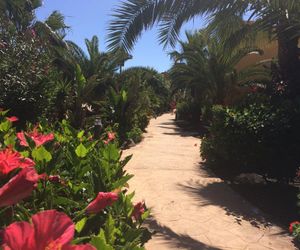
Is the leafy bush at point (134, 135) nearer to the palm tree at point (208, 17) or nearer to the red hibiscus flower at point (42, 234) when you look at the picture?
the palm tree at point (208, 17)

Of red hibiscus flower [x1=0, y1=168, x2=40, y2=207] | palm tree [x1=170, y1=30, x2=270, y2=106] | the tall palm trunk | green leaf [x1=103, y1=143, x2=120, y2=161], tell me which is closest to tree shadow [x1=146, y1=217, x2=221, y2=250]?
green leaf [x1=103, y1=143, x2=120, y2=161]

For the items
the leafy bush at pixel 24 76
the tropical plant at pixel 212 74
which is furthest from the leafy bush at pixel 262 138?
the tropical plant at pixel 212 74

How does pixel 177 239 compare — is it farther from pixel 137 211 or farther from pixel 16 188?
pixel 16 188

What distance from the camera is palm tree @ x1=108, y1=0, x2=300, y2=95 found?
8156 millimetres

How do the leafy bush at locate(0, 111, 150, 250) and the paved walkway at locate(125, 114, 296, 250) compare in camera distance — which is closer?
the leafy bush at locate(0, 111, 150, 250)

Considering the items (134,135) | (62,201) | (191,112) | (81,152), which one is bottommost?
(134,135)

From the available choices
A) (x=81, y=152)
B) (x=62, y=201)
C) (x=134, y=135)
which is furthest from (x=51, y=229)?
(x=134, y=135)

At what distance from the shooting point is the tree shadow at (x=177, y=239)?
196 inches

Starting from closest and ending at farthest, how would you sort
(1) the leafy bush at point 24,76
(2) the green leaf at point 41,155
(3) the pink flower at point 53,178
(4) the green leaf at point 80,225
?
(4) the green leaf at point 80,225
(3) the pink flower at point 53,178
(2) the green leaf at point 41,155
(1) the leafy bush at point 24,76

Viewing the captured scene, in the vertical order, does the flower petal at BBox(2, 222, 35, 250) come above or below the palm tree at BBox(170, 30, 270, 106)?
below

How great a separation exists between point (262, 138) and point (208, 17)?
263cm

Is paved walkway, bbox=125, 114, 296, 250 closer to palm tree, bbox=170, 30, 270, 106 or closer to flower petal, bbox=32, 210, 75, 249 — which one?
flower petal, bbox=32, 210, 75, 249

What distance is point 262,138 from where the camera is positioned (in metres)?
7.58

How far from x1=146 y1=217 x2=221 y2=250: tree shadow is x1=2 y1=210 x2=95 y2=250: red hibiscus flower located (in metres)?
3.77
